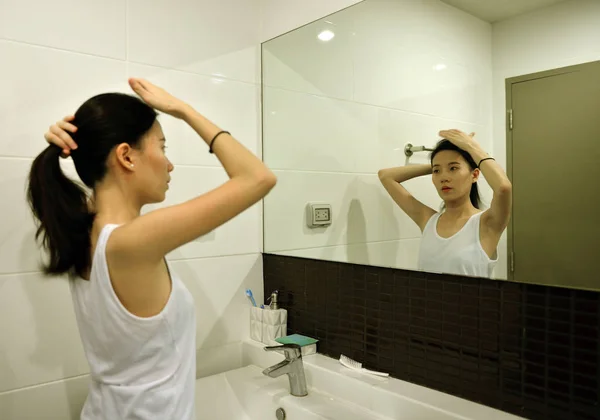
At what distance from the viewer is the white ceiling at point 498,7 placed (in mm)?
1042

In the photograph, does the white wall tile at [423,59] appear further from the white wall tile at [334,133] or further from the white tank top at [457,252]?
the white tank top at [457,252]

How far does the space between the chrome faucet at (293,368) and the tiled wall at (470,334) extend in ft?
0.54

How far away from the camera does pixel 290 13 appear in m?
1.66

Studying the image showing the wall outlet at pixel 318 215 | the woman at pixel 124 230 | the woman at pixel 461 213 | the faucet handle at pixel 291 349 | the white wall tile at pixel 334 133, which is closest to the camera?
the woman at pixel 124 230

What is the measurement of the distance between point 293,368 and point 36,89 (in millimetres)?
1024

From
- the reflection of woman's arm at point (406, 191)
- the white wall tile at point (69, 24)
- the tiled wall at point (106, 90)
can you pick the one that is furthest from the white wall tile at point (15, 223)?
the reflection of woman's arm at point (406, 191)

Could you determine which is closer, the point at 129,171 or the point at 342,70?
the point at 129,171

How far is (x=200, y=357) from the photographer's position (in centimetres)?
157

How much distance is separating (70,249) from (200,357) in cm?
85

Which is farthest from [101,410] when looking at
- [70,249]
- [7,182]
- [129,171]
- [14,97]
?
[14,97]

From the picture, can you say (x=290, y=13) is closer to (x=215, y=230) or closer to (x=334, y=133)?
(x=334, y=133)

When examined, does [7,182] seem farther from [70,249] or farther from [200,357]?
[200,357]

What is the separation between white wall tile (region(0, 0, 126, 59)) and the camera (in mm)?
1210

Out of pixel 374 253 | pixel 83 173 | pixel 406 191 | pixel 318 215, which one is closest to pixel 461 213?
pixel 406 191
